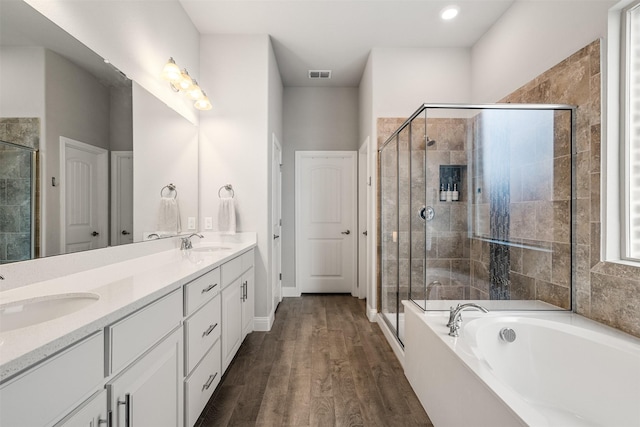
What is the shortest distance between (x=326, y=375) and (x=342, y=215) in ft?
7.52

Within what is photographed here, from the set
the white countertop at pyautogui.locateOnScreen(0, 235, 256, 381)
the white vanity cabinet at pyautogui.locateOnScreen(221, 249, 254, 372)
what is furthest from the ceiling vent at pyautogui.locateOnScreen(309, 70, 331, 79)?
the white countertop at pyautogui.locateOnScreen(0, 235, 256, 381)

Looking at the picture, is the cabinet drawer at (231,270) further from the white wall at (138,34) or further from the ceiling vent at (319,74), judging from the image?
the ceiling vent at (319,74)

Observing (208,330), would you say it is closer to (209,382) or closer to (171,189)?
(209,382)

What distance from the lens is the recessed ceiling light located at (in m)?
2.47

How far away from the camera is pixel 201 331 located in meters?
1.54

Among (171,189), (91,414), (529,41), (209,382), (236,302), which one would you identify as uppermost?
(529,41)

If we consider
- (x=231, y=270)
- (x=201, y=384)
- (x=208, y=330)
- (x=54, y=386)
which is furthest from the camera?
(x=231, y=270)

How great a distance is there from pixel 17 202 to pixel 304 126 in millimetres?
3264

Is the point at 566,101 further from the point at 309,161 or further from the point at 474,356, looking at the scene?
the point at 309,161

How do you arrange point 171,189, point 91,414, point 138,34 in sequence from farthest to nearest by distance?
1. point 171,189
2. point 138,34
3. point 91,414

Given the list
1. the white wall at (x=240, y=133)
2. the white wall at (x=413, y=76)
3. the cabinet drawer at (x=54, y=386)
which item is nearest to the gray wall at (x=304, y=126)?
the white wall at (x=413, y=76)

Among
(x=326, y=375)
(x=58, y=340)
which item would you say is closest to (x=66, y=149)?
(x=58, y=340)

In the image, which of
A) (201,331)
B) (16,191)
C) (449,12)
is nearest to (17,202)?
(16,191)

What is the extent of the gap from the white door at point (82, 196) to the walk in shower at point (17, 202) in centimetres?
14
